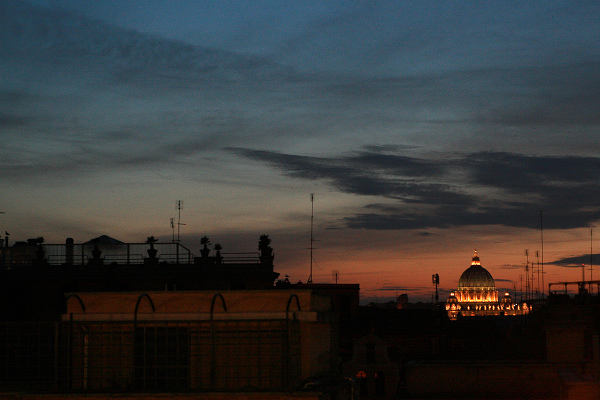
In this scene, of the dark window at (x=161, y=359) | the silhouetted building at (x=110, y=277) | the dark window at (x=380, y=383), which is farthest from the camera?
the silhouetted building at (x=110, y=277)

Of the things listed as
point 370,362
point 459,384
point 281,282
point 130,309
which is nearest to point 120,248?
point 281,282

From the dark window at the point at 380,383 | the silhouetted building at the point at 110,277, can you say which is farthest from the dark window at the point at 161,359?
the silhouetted building at the point at 110,277

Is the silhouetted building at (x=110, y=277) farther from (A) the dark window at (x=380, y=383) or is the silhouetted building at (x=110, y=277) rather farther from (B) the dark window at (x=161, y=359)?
(B) the dark window at (x=161, y=359)

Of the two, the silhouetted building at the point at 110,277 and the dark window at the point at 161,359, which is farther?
the silhouetted building at the point at 110,277

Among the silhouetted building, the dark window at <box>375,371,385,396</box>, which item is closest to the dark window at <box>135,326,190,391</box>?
the dark window at <box>375,371,385,396</box>

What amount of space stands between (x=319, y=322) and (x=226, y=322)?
7.35 feet

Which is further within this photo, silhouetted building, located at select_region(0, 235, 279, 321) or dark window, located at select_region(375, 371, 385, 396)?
silhouetted building, located at select_region(0, 235, 279, 321)

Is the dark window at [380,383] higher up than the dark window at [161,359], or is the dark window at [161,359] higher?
the dark window at [161,359]

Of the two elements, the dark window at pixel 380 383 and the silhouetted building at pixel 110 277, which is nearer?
the dark window at pixel 380 383

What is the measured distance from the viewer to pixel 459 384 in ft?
119

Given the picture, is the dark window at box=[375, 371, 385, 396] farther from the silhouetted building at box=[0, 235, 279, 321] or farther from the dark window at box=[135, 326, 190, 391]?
the dark window at box=[135, 326, 190, 391]

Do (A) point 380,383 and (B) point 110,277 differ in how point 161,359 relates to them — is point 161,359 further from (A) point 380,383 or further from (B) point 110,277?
(B) point 110,277

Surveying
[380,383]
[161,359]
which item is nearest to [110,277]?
[380,383]

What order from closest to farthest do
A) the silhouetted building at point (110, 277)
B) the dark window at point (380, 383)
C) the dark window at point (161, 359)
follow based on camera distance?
the dark window at point (161, 359) < the dark window at point (380, 383) < the silhouetted building at point (110, 277)
